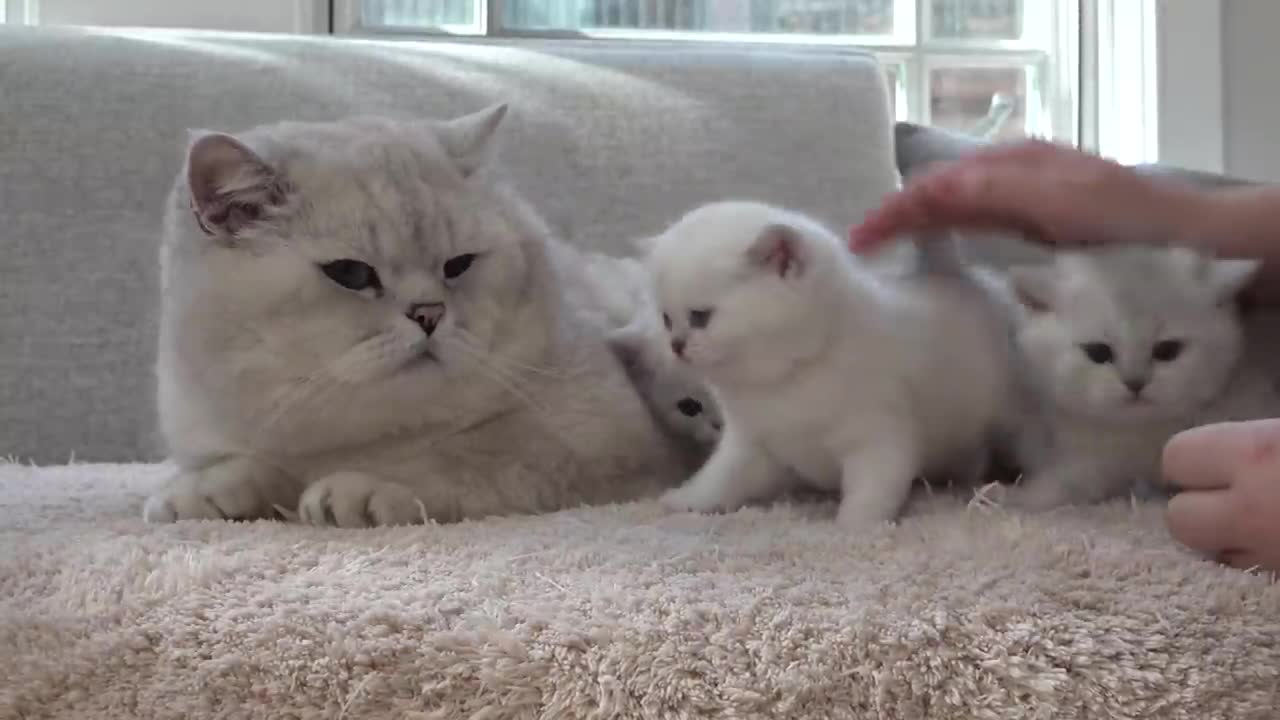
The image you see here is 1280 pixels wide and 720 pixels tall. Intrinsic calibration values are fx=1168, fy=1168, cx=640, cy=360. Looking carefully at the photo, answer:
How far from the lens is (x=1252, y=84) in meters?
2.25

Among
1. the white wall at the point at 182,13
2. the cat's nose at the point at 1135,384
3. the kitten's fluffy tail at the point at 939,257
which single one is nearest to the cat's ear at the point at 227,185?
the kitten's fluffy tail at the point at 939,257

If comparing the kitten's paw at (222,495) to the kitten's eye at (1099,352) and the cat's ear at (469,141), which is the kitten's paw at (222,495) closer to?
the cat's ear at (469,141)

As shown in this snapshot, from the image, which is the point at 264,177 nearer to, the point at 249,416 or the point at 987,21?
the point at 249,416

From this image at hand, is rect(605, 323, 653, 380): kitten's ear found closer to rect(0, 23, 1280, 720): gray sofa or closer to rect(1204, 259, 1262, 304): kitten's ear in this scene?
rect(0, 23, 1280, 720): gray sofa

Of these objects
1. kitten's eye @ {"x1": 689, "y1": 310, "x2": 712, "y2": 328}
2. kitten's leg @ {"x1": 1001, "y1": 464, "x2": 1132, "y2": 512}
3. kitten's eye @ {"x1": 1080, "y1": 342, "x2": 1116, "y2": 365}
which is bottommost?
kitten's leg @ {"x1": 1001, "y1": 464, "x2": 1132, "y2": 512}

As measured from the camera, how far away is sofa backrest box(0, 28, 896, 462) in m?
1.61

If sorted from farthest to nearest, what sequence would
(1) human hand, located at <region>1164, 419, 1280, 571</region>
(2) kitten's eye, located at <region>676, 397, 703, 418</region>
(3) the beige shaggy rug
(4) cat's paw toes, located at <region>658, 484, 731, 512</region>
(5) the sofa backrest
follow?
(5) the sofa backrest → (2) kitten's eye, located at <region>676, 397, 703, 418</region> → (4) cat's paw toes, located at <region>658, 484, 731, 512</region> → (1) human hand, located at <region>1164, 419, 1280, 571</region> → (3) the beige shaggy rug

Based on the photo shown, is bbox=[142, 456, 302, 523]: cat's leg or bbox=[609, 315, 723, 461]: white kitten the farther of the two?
bbox=[609, 315, 723, 461]: white kitten

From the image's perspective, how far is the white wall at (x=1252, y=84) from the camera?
2.24 m

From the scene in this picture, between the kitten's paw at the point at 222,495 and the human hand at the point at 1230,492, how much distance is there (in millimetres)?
805

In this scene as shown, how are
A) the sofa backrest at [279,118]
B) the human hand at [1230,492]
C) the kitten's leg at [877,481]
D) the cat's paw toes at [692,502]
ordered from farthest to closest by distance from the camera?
1. the sofa backrest at [279,118]
2. the cat's paw toes at [692,502]
3. the kitten's leg at [877,481]
4. the human hand at [1230,492]

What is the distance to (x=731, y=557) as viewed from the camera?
2.88ft

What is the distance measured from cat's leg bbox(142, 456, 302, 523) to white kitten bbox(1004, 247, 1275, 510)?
0.71 meters

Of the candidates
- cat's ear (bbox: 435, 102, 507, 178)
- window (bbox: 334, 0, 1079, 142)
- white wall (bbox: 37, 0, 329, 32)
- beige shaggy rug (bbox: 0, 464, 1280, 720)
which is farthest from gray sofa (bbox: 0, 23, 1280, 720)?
window (bbox: 334, 0, 1079, 142)
